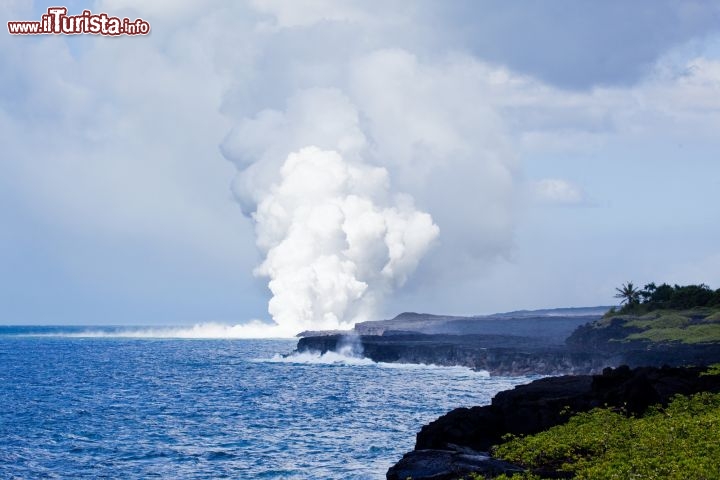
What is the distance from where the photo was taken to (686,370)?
42.3m

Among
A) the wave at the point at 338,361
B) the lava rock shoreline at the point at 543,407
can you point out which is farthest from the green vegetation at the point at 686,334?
the lava rock shoreline at the point at 543,407

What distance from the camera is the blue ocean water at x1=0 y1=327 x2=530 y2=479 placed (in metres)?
44.2

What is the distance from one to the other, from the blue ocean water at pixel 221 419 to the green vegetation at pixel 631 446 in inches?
521

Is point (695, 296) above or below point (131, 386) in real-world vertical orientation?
above

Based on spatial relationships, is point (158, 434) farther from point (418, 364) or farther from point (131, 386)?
point (418, 364)

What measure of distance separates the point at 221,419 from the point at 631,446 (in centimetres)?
4204

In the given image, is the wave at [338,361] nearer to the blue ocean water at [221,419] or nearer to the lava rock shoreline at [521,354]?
the lava rock shoreline at [521,354]

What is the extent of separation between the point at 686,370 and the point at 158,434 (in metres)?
33.6

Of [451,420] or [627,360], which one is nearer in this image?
[451,420]

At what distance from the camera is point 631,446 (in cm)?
2725

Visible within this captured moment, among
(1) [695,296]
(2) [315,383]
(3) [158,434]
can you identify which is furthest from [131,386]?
(1) [695,296]

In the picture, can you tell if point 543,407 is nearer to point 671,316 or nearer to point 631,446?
point 631,446

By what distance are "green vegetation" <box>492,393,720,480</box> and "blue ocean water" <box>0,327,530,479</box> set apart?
13.2 metres

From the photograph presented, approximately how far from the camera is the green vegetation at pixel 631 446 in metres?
23.5
